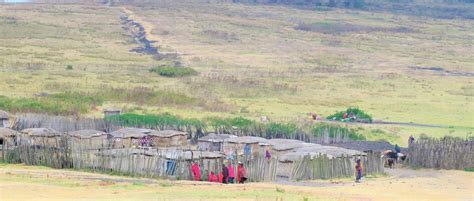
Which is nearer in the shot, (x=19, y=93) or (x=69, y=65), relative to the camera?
(x=19, y=93)

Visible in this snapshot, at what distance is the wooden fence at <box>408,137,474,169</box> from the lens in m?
33.9

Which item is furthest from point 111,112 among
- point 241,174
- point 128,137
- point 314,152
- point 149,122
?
point 241,174

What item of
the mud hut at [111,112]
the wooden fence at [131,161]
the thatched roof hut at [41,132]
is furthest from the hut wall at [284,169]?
the mud hut at [111,112]

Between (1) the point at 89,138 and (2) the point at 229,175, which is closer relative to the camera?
(2) the point at 229,175

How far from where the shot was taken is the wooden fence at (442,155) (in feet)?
111

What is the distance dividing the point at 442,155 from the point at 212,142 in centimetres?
784

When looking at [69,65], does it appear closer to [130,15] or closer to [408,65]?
[408,65]

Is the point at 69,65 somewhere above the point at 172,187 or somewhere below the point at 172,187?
below

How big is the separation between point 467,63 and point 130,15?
44943 millimetres

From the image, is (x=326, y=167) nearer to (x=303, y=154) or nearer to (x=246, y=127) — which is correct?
(x=303, y=154)

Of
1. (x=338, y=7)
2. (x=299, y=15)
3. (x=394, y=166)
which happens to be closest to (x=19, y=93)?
(x=394, y=166)

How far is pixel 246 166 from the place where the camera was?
29.1m

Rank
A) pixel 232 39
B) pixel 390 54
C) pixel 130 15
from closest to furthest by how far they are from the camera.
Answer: pixel 390 54 → pixel 232 39 → pixel 130 15

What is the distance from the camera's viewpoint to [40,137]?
114ft
